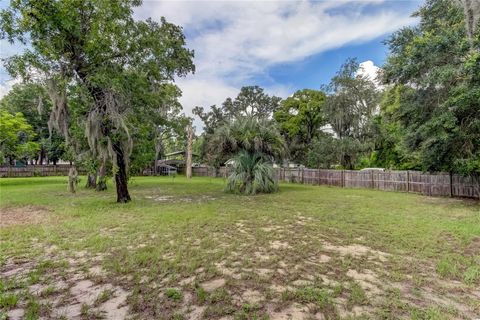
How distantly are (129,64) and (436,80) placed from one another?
28.8 ft

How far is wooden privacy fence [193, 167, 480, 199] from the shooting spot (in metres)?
10.3

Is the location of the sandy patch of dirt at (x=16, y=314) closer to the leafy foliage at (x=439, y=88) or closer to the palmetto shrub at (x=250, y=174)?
the leafy foliage at (x=439, y=88)

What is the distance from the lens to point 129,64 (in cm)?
811

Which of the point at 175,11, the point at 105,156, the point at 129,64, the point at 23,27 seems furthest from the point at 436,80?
the point at 23,27

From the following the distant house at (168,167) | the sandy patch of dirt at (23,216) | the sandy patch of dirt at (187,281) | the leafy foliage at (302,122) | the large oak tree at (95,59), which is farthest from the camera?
the distant house at (168,167)

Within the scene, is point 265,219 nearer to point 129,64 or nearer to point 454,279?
point 454,279

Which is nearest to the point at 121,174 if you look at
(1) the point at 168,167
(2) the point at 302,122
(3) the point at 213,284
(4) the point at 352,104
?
(3) the point at 213,284

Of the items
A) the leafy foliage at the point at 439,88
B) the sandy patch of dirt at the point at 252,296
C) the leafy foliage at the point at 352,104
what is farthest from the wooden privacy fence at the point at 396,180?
the sandy patch of dirt at the point at 252,296

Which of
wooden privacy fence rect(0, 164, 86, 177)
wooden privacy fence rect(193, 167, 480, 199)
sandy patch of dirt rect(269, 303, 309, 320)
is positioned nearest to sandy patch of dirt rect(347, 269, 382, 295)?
sandy patch of dirt rect(269, 303, 309, 320)

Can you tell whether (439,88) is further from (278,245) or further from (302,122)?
(302,122)

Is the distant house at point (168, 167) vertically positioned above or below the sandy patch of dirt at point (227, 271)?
above

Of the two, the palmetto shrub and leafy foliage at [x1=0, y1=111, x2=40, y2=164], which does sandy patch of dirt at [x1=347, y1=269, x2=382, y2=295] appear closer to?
the palmetto shrub

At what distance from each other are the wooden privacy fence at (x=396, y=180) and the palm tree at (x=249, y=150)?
1156 mm

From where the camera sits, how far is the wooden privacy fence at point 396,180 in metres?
10.3
